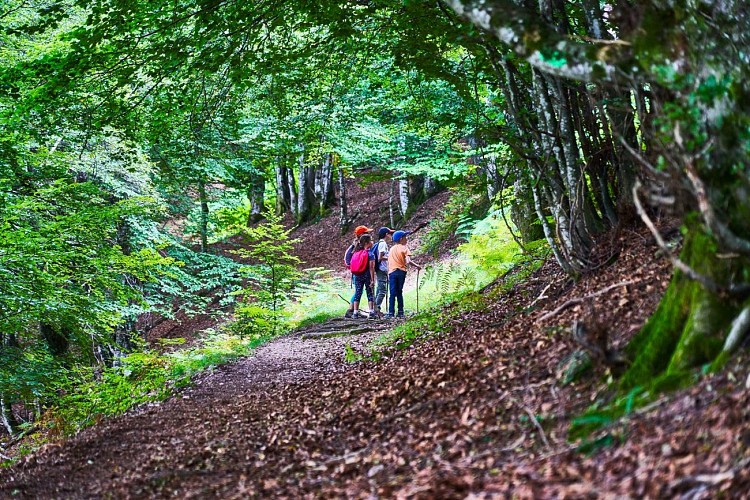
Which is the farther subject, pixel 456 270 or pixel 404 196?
pixel 404 196

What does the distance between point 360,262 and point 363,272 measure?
0.21 m

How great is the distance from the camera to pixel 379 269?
14023 mm

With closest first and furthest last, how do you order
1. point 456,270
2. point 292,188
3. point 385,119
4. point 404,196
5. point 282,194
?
1. point 456,270
2. point 385,119
3. point 404,196
4. point 292,188
5. point 282,194

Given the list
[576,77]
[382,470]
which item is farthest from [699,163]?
[382,470]

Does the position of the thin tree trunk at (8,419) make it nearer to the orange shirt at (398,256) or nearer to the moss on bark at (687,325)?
the orange shirt at (398,256)

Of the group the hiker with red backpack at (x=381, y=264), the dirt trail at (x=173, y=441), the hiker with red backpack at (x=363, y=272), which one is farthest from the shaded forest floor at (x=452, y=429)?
the hiker with red backpack at (x=381, y=264)

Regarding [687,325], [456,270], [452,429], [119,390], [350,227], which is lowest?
[119,390]

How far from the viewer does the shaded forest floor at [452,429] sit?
313 centimetres

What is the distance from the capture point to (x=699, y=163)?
Result: 3.70m

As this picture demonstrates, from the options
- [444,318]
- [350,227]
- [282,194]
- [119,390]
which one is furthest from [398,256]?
[282,194]

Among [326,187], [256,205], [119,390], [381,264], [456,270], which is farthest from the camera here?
[256,205]

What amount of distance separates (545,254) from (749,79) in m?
6.06

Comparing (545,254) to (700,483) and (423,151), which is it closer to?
(700,483)

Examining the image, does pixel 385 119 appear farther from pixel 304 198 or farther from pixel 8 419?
pixel 304 198
